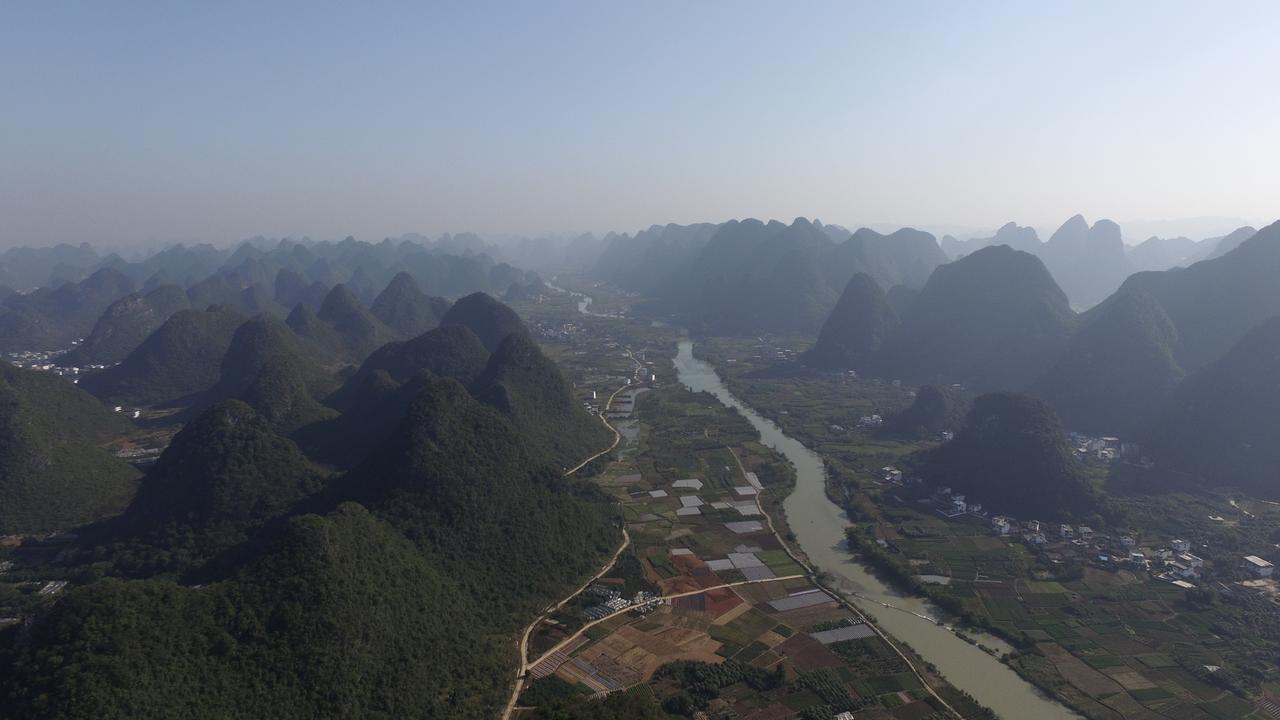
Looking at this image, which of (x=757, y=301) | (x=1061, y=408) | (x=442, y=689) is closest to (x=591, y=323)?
(x=757, y=301)

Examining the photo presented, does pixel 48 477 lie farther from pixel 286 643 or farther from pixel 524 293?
pixel 524 293

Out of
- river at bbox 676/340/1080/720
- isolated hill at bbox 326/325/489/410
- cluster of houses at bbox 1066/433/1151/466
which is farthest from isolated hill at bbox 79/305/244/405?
cluster of houses at bbox 1066/433/1151/466

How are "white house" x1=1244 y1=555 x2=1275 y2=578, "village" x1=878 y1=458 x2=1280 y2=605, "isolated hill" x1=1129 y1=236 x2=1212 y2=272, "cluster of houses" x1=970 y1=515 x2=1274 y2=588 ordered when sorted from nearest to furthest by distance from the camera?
→ 1. "white house" x1=1244 y1=555 x2=1275 y2=578
2. "village" x1=878 y1=458 x2=1280 y2=605
3. "cluster of houses" x1=970 y1=515 x2=1274 y2=588
4. "isolated hill" x1=1129 y1=236 x2=1212 y2=272

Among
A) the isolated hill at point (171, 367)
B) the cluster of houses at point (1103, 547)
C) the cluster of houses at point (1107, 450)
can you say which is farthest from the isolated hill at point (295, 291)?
the cluster of houses at point (1107, 450)

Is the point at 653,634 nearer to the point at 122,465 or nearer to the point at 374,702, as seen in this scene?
the point at 374,702

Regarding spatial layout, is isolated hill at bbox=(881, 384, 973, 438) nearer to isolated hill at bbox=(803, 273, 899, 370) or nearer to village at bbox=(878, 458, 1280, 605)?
village at bbox=(878, 458, 1280, 605)
